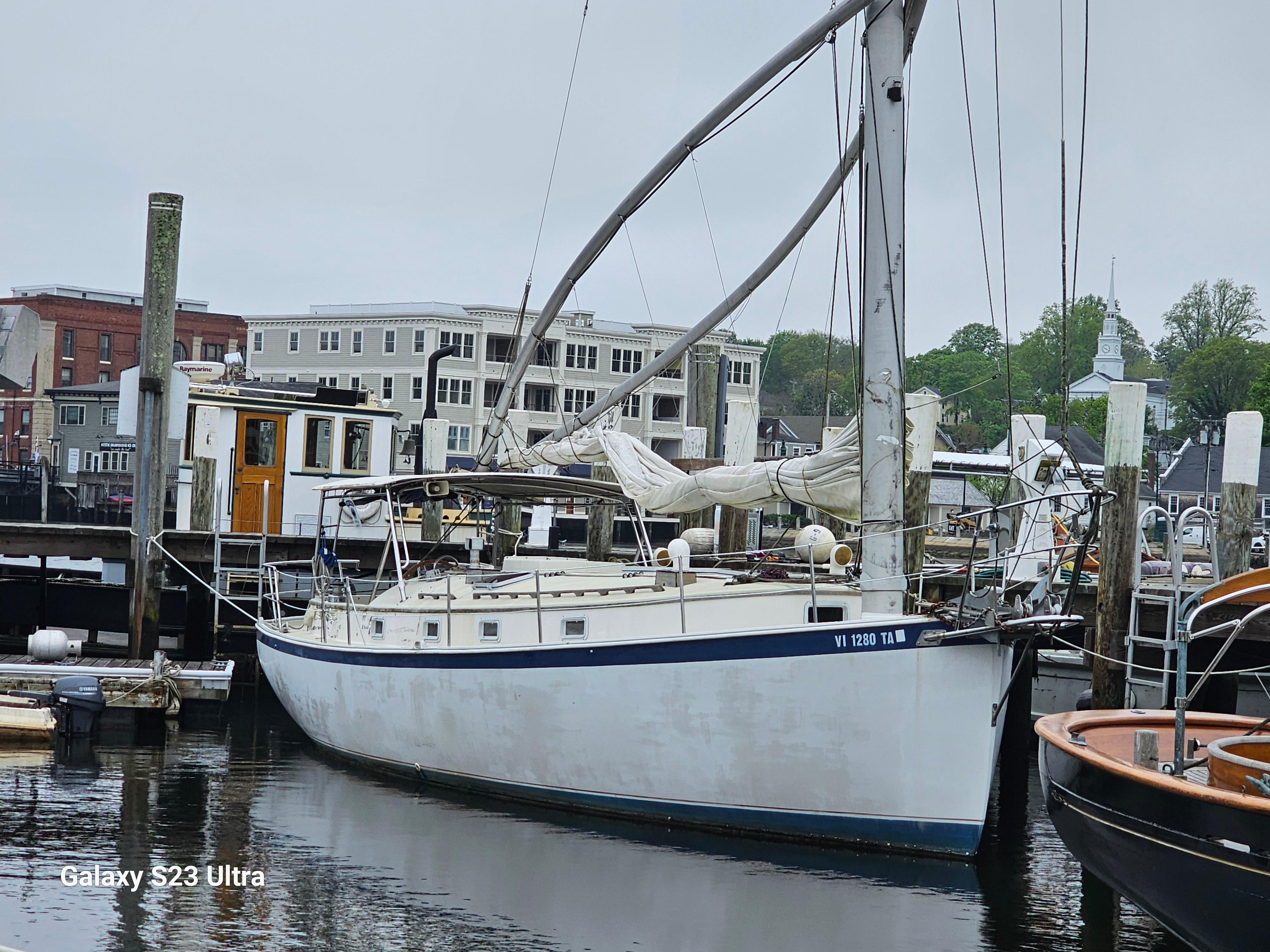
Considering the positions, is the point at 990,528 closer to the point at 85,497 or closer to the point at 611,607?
the point at 611,607

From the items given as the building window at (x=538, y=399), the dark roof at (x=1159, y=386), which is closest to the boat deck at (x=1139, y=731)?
the building window at (x=538, y=399)

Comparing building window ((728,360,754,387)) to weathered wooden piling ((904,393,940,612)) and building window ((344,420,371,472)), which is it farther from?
→ weathered wooden piling ((904,393,940,612))

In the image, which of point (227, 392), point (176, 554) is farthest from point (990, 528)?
point (227, 392)

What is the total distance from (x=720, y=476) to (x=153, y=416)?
8336 millimetres

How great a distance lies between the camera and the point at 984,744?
1034cm

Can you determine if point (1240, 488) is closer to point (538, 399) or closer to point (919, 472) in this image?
point (919, 472)

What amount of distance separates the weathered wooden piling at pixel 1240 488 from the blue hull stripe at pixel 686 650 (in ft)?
23.0

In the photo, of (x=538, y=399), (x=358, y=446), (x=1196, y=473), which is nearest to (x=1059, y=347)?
(x=1196, y=473)

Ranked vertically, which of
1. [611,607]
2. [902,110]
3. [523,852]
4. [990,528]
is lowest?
[523,852]

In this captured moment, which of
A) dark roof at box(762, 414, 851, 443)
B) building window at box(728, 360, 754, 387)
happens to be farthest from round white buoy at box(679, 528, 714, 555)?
dark roof at box(762, 414, 851, 443)

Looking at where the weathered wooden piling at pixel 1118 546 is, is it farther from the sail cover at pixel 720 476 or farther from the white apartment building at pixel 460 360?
the white apartment building at pixel 460 360

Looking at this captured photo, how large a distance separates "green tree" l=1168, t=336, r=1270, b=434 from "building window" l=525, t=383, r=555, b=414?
45.2 m

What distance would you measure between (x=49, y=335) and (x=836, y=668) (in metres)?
66.7

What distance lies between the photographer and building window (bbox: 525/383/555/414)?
6962cm
